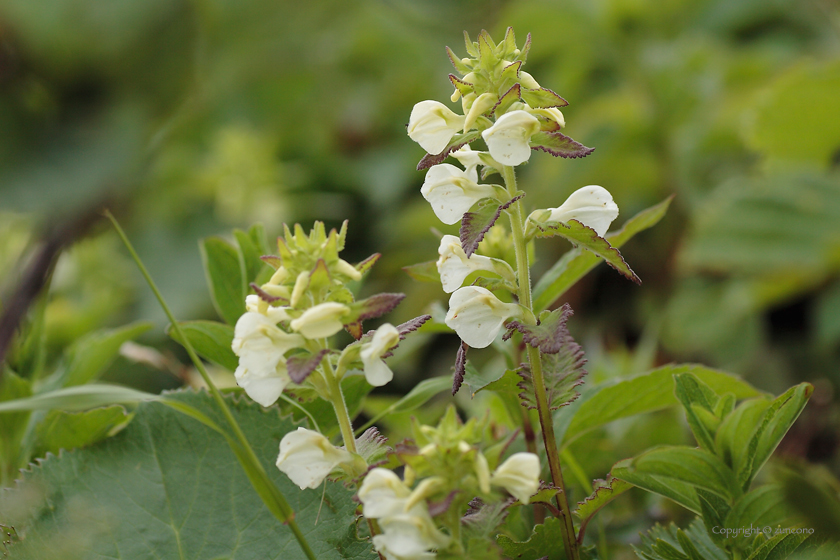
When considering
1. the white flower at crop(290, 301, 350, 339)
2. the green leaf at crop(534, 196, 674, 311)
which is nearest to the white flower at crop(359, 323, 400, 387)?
the white flower at crop(290, 301, 350, 339)

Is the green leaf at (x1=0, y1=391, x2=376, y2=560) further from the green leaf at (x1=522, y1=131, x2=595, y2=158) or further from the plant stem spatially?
the green leaf at (x1=522, y1=131, x2=595, y2=158)

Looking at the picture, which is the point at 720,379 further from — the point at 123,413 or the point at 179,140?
the point at 179,140

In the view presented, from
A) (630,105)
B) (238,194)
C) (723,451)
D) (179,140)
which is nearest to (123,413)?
(723,451)

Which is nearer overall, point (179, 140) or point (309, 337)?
point (309, 337)

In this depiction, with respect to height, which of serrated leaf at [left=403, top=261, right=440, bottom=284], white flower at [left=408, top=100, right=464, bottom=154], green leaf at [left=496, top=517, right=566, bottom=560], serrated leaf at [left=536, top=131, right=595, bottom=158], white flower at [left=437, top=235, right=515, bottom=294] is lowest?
green leaf at [left=496, top=517, right=566, bottom=560]

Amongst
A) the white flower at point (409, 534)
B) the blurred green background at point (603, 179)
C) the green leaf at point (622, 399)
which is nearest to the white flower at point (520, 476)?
the white flower at point (409, 534)

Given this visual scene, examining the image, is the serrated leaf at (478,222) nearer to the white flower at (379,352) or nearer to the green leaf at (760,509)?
the white flower at (379,352)

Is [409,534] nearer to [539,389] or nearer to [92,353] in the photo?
[539,389]
